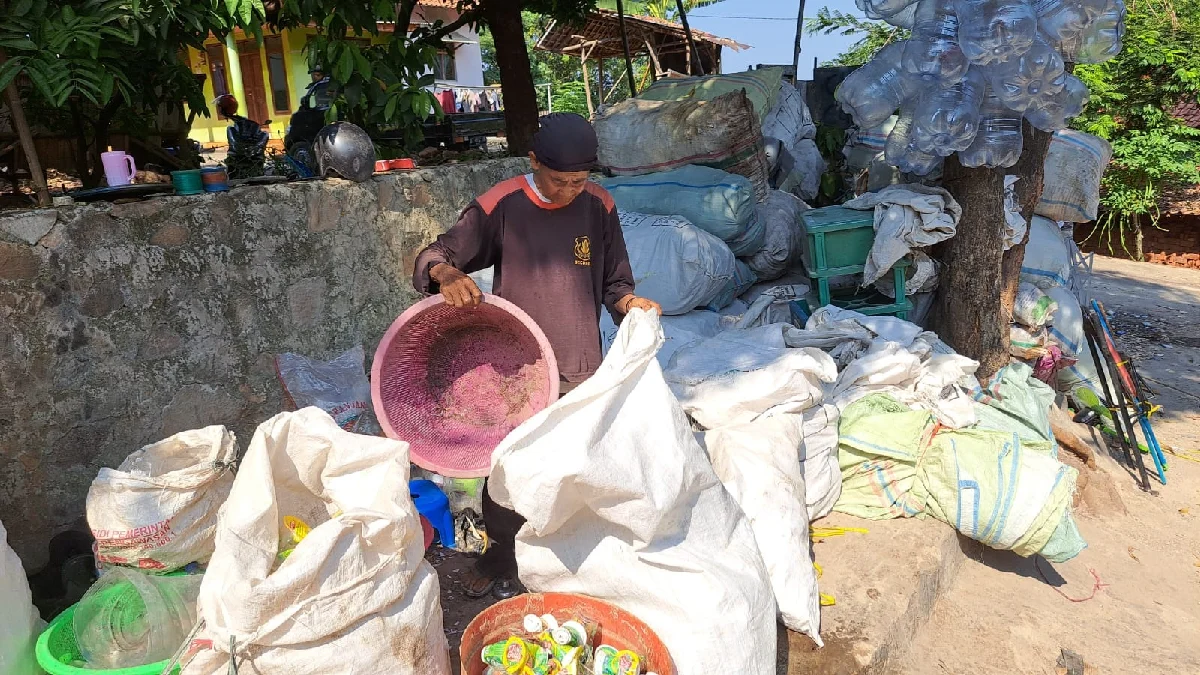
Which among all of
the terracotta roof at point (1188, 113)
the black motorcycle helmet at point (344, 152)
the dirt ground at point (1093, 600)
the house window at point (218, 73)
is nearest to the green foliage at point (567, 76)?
the house window at point (218, 73)

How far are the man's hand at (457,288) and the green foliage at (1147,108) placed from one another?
989 cm

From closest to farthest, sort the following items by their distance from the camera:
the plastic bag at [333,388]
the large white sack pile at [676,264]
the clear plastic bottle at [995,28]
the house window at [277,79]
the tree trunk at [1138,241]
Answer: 1. the plastic bag at [333,388]
2. the clear plastic bottle at [995,28]
3. the large white sack pile at [676,264]
4. the tree trunk at [1138,241]
5. the house window at [277,79]

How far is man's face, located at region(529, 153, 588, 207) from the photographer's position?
7.33 ft

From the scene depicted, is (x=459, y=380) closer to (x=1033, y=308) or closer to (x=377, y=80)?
(x=377, y=80)

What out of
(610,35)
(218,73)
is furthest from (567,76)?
(610,35)

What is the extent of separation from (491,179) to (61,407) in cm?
203

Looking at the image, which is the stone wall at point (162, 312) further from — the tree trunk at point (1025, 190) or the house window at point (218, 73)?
the house window at point (218, 73)

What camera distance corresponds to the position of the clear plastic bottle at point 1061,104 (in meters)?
3.68

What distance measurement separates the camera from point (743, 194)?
14.0 feet

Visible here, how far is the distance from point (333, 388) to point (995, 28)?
123 inches

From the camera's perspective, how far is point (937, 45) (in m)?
3.64

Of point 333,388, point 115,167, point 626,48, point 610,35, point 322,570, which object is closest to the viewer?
point 322,570

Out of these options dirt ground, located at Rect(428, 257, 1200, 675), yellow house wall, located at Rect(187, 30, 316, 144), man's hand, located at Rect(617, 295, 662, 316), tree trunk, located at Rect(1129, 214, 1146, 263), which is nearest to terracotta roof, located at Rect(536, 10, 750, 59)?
yellow house wall, located at Rect(187, 30, 316, 144)

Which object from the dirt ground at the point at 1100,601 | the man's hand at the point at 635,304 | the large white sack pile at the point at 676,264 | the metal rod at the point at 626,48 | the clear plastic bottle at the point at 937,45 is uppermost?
the metal rod at the point at 626,48
